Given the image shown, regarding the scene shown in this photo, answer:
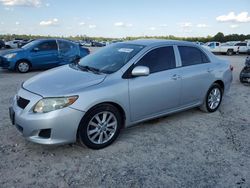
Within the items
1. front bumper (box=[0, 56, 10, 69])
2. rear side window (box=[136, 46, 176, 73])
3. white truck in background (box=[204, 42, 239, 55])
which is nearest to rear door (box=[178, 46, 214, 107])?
rear side window (box=[136, 46, 176, 73])

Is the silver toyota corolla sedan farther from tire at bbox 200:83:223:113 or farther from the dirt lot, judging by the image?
the dirt lot

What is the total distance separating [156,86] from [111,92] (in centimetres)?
94

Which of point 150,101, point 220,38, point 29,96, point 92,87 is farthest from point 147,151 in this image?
point 220,38

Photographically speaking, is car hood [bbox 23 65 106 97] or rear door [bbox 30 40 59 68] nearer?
car hood [bbox 23 65 106 97]

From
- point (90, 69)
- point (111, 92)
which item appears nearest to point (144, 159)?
point (111, 92)

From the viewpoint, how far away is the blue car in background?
1085cm

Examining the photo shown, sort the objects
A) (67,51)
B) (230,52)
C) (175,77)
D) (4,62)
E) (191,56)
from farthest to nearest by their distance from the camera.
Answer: (230,52) < (67,51) < (4,62) < (191,56) < (175,77)

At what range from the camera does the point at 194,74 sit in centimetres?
514

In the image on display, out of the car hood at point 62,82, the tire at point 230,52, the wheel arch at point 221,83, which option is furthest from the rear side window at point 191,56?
the tire at point 230,52

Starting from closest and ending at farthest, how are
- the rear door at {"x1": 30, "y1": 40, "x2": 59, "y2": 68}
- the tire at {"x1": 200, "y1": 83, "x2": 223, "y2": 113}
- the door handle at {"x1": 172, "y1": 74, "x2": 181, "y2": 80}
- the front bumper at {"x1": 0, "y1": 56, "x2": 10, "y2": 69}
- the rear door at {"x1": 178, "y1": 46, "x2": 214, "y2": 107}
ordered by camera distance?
the door handle at {"x1": 172, "y1": 74, "x2": 181, "y2": 80} → the rear door at {"x1": 178, "y1": 46, "x2": 214, "y2": 107} → the tire at {"x1": 200, "y1": 83, "x2": 223, "y2": 113} → the front bumper at {"x1": 0, "y1": 56, "x2": 10, "y2": 69} → the rear door at {"x1": 30, "y1": 40, "x2": 59, "y2": 68}

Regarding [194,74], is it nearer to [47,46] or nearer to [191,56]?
[191,56]

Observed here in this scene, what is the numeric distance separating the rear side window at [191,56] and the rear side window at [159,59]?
0.96ft

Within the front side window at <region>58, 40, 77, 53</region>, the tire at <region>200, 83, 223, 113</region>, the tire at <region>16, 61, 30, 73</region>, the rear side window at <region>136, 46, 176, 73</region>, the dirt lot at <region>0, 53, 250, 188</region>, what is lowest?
the dirt lot at <region>0, 53, 250, 188</region>

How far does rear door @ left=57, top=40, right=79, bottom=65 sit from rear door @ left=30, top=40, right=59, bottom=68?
22cm
